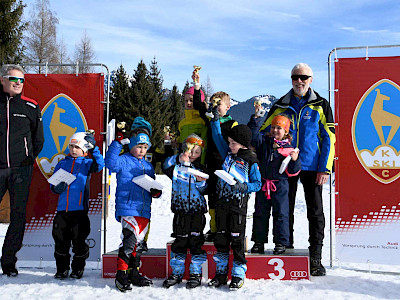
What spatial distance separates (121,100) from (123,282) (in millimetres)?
29507

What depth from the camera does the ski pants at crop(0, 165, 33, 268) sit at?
4719 mm

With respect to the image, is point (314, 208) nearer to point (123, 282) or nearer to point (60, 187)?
point (123, 282)

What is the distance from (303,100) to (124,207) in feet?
7.63

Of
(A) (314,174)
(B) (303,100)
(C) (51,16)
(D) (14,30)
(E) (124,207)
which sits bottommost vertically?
(E) (124,207)

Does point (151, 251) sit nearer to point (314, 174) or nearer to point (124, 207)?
point (124, 207)

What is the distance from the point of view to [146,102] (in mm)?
33125

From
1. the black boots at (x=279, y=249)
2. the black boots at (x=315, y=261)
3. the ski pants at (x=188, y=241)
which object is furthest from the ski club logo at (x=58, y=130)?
the black boots at (x=315, y=261)

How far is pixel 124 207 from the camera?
13.9 feet

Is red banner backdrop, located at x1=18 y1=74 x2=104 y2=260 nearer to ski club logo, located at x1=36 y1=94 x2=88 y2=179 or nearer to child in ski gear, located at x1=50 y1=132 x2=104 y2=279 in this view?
ski club logo, located at x1=36 y1=94 x2=88 y2=179

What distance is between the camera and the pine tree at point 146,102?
32.2 meters

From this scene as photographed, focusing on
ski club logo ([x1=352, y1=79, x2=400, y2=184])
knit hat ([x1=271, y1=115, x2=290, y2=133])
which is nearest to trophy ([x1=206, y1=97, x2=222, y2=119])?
knit hat ([x1=271, y1=115, x2=290, y2=133])

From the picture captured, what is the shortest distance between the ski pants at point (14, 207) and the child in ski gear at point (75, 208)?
0.49m

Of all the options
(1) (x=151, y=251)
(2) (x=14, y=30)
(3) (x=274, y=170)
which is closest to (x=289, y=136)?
(3) (x=274, y=170)

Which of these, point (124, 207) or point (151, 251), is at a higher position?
point (124, 207)
